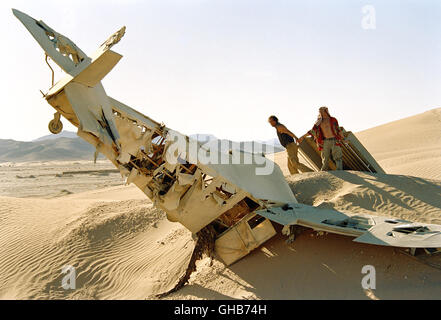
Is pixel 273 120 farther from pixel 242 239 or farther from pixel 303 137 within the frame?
pixel 242 239

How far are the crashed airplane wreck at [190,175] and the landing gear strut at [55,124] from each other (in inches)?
0.6

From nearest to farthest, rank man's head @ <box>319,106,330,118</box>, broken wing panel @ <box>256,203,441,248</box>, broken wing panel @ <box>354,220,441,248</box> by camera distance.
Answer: broken wing panel @ <box>354,220,441,248</box> → broken wing panel @ <box>256,203,441,248</box> → man's head @ <box>319,106,330,118</box>

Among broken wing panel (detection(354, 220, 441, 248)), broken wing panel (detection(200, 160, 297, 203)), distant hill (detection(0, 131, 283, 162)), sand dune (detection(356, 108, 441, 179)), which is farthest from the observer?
distant hill (detection(0, 131, 283, 162))

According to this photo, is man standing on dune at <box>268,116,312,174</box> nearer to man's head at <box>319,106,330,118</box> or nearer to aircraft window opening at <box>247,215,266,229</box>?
man's head at <box>319,106,330,118</box>

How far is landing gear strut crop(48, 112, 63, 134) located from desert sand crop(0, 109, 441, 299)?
12.8ft

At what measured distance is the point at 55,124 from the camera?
5379 mm

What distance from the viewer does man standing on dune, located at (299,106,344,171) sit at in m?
10.0

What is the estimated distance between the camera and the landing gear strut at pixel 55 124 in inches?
210

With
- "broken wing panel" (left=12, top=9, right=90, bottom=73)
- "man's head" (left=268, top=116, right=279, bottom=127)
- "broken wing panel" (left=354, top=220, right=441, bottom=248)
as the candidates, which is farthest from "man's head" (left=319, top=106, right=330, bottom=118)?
"broken wing panel" (left=12, top=9, right=90, bottom=73)

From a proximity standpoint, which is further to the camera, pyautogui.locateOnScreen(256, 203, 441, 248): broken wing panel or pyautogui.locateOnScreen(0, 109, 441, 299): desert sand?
pyautogui.locateOnScreen(0, 109, 441, 299): desert sand

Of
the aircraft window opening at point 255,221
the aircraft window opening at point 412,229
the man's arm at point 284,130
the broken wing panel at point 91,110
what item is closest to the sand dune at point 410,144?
the man's arm at point 284,130

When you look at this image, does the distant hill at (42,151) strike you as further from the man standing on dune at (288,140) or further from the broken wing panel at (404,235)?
the broken wing panel at (404,235)
